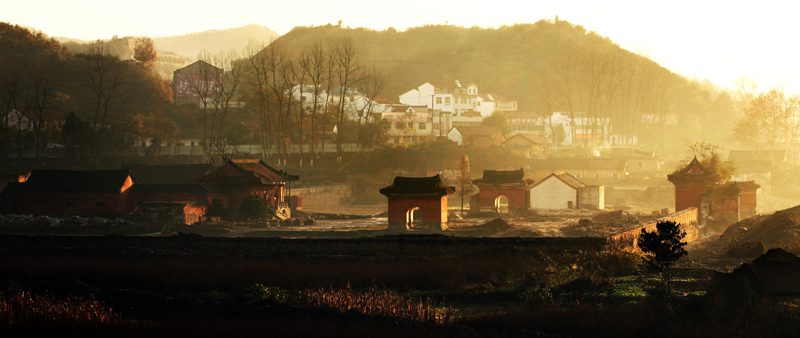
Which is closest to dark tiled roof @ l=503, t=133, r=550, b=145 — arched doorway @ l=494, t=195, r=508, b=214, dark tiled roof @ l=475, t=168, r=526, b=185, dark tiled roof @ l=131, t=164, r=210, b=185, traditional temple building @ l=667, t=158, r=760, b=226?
arched doorway @ l=494, t=195, r=508, b=214

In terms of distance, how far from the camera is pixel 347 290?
34.7 m

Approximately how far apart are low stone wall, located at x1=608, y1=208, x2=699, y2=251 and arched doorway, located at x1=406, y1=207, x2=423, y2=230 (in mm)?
12734

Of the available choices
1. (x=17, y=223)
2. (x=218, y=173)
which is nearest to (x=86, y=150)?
(x=218, y=173)

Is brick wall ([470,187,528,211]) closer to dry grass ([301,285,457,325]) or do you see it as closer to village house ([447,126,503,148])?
village house ([447,126,503,148])

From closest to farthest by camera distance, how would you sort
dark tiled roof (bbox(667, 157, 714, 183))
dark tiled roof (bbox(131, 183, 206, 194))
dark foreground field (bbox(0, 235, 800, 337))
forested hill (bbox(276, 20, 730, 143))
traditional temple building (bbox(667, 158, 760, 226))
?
dark foreground field (bbox(0, 235, 800, 337)) < dark tiled roof (bbox(131, 183, 206, 194)) < traditional temple building (bbox(667, 158, 760, 226)) < dark tiled roof (bbox(667, 157, 714, 183)) < forested hill (bbox(276, 20, 730, 143))

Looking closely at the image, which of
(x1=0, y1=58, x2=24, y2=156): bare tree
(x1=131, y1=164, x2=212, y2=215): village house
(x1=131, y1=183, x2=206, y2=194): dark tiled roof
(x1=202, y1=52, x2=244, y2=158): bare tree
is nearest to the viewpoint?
(x1=131, y1=164, x2=212, y2=215): village house

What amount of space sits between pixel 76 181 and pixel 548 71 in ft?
384

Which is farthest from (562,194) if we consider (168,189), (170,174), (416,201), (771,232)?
(168,189)

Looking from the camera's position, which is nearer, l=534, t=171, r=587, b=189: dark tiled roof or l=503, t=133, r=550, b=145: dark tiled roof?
l=534, t=171, r=587, b=189: dark tiled roof

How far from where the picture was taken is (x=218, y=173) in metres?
69.4

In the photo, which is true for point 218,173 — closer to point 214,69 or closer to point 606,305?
point 606,305

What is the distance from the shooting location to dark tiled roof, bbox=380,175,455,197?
61.8 metres

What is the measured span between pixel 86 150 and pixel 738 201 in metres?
46.8

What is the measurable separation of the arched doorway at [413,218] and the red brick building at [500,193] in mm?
11743
